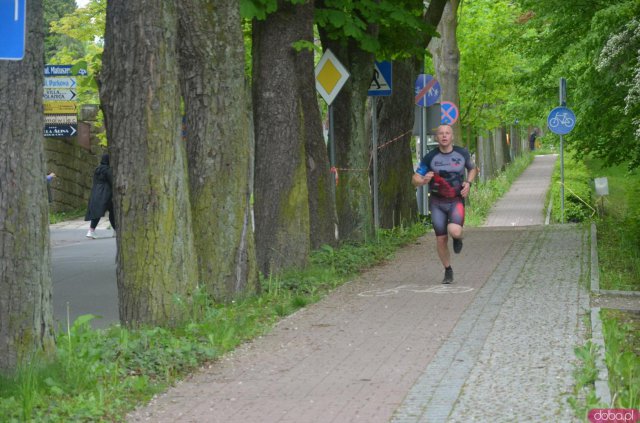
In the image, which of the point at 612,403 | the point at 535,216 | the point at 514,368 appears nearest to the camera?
the point at 612,403

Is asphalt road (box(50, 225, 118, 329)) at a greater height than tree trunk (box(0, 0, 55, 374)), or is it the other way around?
tree trunk (box(0, 0, 55, 374))

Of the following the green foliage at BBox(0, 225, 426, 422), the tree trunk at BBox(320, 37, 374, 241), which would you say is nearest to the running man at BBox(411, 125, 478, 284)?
the green foliage at BBox(0, 225, 426, 422)

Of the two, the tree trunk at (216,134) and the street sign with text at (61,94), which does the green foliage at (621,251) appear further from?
the street sign with text at (61,94)

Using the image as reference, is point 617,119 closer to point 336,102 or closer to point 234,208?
point 336,102

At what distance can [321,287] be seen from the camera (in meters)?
14.0

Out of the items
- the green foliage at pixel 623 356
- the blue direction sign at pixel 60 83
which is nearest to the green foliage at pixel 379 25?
the green foliage at pixel 623 356

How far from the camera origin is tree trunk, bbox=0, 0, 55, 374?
794cm

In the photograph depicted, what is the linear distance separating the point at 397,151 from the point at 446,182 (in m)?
9.70

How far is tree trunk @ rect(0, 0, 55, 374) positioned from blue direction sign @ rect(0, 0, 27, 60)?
3.87 feet

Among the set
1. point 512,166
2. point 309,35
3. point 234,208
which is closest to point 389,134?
point 309,35

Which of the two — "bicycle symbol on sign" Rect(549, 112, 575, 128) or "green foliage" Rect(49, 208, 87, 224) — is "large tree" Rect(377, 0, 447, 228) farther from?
"green foliage" Rect(49, 208, 87, 224)

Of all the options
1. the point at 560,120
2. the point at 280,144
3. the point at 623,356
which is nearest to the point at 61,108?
the point at 560,120

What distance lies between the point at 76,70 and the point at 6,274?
188 inches

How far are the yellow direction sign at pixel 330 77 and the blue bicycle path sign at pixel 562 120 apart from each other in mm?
9509
